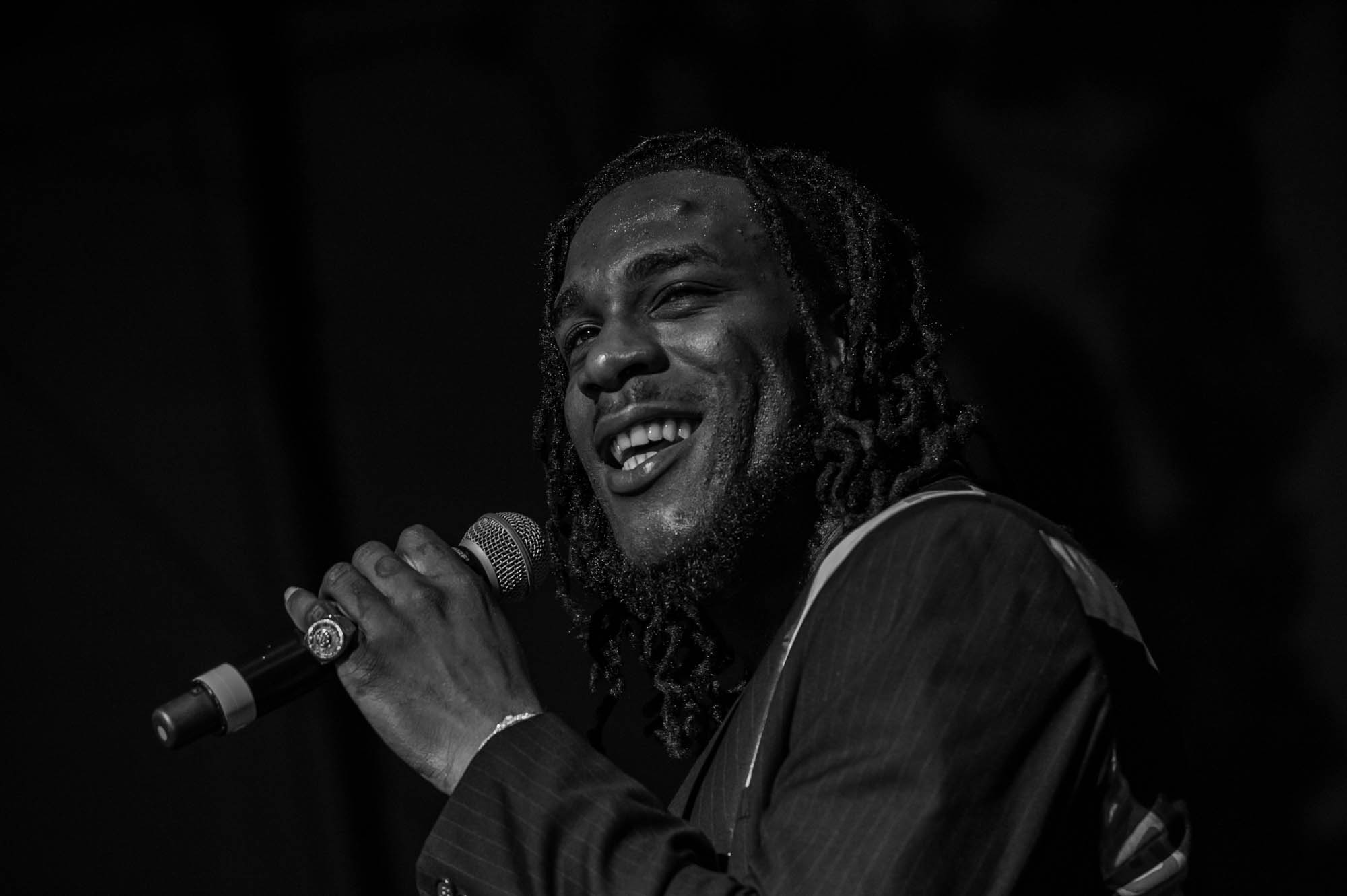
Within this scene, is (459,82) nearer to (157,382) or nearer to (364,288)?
(364,288)

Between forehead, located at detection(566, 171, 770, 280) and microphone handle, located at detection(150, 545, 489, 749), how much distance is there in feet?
2.94

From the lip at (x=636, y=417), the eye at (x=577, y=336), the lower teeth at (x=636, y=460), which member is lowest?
the lower teeth at (x=636, y=460)

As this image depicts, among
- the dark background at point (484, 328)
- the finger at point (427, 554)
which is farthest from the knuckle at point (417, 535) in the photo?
the dark background at point (484, 328)

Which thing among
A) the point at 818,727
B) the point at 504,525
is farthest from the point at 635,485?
the point at 818,727

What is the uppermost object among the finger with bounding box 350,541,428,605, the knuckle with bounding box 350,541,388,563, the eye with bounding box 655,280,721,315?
the eye with bounding box 655,280,721,315

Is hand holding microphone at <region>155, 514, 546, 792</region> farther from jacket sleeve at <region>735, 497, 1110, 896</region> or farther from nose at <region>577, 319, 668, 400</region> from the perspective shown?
nose at <region>577, 319, 668, 400</region>

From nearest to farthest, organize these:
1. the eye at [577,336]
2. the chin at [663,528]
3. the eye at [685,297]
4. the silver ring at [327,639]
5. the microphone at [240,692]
→ the microphone at [240,692] → the silver ring at [327,639] → the chin at [663,528] → the eye at [685,297] → the eye at [577,336]

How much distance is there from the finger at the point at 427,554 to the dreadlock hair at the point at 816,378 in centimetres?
56

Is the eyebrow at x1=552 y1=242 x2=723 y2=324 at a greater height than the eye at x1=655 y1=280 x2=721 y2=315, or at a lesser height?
greater

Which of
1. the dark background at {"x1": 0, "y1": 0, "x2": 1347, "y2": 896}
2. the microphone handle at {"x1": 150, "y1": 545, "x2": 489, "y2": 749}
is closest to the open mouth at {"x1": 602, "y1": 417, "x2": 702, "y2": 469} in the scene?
the dark background at {"x1": 0, "y1": 0, "x2": 1347, "y2": 896}

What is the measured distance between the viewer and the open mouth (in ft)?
7.39

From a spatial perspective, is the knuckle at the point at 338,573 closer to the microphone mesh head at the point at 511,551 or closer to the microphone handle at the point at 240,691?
the microphone handle at the point at 240,691

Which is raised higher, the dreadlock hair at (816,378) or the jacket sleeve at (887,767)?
the dreadlock hair at (816,378)

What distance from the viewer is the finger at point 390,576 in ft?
6.17
